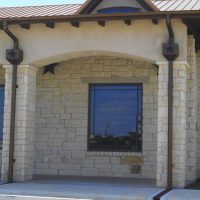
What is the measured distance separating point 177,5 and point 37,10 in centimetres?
465

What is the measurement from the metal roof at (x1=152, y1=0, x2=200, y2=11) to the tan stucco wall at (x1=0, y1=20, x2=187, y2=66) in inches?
59.7

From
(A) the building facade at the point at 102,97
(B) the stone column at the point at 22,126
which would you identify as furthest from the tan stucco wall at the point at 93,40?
(B) the stone column at the point at 22,126

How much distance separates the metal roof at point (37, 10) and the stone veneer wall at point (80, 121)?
62.6 inches

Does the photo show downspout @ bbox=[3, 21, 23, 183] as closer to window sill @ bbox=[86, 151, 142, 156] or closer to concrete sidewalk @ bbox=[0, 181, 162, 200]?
concrete sidewalk @ bbox=[0, 181, 162, 200]

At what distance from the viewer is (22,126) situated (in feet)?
41.3

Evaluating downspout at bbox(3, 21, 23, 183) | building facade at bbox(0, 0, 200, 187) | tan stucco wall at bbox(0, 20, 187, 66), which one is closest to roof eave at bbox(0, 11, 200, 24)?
building facade at bbox(0, 0, 200, 187)

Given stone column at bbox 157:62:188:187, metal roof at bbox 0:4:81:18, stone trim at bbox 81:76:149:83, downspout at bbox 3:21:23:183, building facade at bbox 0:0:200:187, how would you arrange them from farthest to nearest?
metal roof at bbox 0:4:81:18 < stone trim at bbox 81:76:149:83 < downspout at bbox 3:21:23:183 < building facade at bbox 0:0:200:187 < stone column at bbox 157:62:188:187

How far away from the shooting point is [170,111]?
453 inches

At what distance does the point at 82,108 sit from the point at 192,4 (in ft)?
14.7

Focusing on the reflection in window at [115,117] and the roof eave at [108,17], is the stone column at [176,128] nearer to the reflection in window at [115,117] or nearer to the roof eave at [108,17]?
→ the roof eave at [108,17]

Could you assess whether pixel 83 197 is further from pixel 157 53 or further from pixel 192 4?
pixel 192 4

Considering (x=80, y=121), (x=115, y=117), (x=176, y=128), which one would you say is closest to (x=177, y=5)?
(x=115, y=117)

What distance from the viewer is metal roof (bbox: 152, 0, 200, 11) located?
13.1 metres

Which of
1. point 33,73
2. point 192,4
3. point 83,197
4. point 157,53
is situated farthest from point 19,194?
point 192,4
